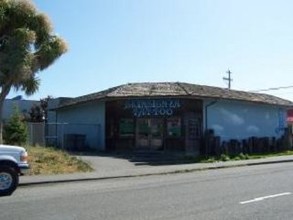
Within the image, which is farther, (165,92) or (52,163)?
(165,92)

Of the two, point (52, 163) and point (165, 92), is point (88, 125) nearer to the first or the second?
point (165, 92)

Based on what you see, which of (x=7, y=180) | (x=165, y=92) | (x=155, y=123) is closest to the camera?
(x=7, y=180)

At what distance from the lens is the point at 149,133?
36.8 metres

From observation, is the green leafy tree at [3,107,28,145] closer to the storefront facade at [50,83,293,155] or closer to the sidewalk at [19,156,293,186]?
the sidewalk at [19,156,293,186]

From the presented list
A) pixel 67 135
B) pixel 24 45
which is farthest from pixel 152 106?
pixel 24 45

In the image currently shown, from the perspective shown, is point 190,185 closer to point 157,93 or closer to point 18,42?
point 18,42

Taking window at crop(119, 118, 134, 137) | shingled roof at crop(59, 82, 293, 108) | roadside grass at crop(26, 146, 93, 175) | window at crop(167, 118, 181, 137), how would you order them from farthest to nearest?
window at crop(119, 118, 134, 137)
window at crop(167, 118, 181, 137)
shingled roof at crop(59, 82, 293, 108)
roadside grass at crop(26, 146, 93, 175)

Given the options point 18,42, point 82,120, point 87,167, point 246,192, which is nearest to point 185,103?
point 82,120

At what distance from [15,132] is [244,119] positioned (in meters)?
16.8

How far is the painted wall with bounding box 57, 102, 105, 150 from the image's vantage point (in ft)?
124

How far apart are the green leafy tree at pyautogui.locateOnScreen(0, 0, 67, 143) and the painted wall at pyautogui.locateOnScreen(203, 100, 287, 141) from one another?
44.5ft

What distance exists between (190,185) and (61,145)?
Result: 67.2 feet

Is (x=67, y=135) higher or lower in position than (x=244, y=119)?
lower

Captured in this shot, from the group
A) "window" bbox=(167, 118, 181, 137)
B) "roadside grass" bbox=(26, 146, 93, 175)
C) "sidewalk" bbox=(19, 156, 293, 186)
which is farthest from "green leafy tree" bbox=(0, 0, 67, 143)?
"window" bbox=(167, 118, 181, 137)
